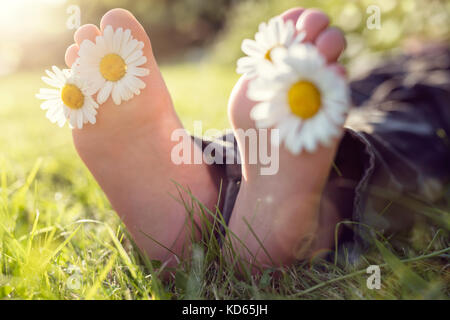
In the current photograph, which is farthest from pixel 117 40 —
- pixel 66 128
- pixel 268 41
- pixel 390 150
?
pixel 66 128

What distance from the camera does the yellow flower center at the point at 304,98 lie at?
1.63ft

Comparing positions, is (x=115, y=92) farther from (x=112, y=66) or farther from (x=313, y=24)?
(x=313, y=24)

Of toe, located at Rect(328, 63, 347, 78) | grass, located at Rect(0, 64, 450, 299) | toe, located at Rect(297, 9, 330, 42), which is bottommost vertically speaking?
grass, located at Rect(0, 64, 450, 299)

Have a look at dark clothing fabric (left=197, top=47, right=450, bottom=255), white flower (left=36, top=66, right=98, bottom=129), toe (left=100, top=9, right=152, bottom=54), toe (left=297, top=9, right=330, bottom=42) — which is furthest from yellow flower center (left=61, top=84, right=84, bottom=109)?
Answer: toe (left=297, top=9, right=330, bottom=42)

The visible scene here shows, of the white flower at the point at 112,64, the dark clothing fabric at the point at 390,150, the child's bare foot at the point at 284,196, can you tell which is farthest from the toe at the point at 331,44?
the white flower at the point at 112,64

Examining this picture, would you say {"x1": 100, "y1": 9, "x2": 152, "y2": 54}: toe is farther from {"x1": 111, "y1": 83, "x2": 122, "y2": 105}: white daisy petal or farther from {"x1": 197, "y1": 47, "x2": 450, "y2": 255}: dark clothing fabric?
{"x1": 197, "y1": 47, "x2": 450, "y2": 255}: dark clothing fabric

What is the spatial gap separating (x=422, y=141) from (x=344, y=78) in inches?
24.5

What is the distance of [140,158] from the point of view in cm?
79

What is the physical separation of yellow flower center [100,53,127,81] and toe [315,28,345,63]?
0.35 metres

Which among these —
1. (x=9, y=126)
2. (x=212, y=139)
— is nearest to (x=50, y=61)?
(x=9, y=126)

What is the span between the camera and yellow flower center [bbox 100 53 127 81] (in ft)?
2.38

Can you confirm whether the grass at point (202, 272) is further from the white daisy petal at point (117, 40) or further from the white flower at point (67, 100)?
the white daisy petal at point (117, 40)

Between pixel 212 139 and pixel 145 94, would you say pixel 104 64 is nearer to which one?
pixel 145 94

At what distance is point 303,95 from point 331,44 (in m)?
0.12
